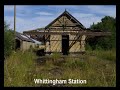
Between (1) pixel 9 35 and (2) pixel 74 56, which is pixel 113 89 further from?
(1) pixel 9 35

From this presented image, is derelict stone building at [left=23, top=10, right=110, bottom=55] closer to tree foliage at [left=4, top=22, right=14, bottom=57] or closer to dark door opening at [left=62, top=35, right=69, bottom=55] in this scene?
dark door opening at [left=62, top=35, right=69, bottom=55]

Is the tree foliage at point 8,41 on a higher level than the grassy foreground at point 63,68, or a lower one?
higher

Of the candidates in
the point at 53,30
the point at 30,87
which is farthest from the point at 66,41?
the point at 30,87

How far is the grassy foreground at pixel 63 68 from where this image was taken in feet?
23.9

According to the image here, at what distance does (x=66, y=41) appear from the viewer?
341 inches

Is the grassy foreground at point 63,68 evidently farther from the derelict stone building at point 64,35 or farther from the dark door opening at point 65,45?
the derelict stone building at point 64,35

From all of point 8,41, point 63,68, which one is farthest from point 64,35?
point 8,41

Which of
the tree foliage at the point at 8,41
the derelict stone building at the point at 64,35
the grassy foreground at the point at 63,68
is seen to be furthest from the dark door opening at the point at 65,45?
the tree foliage at the point at 8,41

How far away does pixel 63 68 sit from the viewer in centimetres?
812

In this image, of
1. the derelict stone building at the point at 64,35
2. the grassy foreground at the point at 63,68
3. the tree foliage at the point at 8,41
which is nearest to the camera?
the grassy foreground at the point at 63,68

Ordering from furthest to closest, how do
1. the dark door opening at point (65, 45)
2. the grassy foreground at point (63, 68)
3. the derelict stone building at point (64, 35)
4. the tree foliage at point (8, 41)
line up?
the dark door opening at point (65, 45)
the derelict stone building at point (64, 35)
the tree foliage at point (8, 41)
the grassy foreground at point (63, 68)

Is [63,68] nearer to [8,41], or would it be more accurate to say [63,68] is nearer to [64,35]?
[64,35]

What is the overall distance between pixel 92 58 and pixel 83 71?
0.57 metres

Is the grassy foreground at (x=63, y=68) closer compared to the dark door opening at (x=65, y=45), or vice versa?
the grassy foreground at (x=63, y=68)
